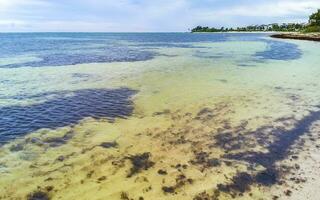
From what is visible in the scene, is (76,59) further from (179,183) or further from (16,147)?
(179,183)

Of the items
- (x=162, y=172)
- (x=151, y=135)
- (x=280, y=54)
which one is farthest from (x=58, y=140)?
(x=280, y=54)

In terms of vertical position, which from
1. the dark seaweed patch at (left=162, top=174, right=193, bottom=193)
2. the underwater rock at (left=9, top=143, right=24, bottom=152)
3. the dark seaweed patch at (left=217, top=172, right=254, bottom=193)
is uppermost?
the underwater rock at (left=9, top=143, right=24, bottom=152)

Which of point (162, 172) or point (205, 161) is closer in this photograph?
point (162, 172)

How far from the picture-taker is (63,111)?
14891 millimetres

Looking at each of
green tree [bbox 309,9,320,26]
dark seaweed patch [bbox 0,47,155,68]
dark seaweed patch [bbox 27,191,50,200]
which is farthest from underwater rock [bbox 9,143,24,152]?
green tree [bbox 309,9,320,26]

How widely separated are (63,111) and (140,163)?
22.5 ft

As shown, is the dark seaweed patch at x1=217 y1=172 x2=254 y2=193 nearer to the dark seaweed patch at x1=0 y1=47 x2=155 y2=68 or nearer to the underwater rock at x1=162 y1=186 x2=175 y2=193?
the underwater rock at x1=162 y1=186 x2=175 y2=193

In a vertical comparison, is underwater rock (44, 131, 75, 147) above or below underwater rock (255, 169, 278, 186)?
above

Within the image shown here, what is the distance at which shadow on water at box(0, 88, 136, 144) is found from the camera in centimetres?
1274

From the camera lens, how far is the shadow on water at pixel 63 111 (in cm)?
1274

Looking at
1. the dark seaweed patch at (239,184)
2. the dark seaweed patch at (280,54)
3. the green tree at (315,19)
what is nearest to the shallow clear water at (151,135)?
the dark seaweed patch at (239,184)

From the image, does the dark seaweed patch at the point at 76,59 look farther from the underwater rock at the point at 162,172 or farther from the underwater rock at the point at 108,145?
the underwater rock at the point at 162,172

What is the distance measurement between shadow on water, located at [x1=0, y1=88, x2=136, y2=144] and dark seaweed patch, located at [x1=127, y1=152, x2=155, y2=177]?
4292mm

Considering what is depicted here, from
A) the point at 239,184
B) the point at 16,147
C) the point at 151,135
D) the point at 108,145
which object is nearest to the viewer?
the point at 239,184
